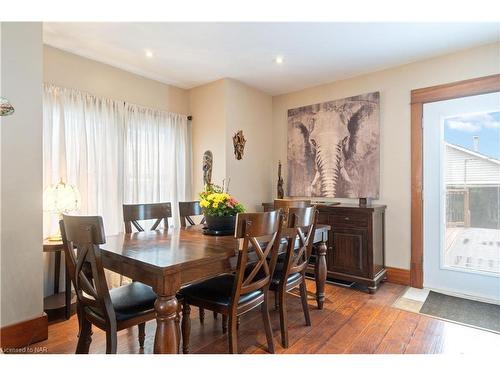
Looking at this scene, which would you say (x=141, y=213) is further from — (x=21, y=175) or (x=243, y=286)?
(x=243, y=286)

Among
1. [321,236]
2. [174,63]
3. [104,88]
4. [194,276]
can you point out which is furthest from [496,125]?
[104,88]

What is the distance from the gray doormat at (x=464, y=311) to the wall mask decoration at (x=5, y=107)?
12.0ft

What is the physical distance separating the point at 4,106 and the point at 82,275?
4.19 ft

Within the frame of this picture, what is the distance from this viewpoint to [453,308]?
105 inches

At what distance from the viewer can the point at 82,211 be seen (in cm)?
296

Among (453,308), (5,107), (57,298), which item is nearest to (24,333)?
(57,298)

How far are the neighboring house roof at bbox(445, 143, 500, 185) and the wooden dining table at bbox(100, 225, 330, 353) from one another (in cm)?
254

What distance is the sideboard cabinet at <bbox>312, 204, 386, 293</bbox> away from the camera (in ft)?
10.2

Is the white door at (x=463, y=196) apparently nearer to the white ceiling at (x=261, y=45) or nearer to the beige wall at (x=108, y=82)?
the white ceiling at (x=261, y=45)

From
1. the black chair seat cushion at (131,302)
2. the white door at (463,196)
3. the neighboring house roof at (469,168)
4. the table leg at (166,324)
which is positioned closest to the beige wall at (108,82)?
the black chair seat cushion at (131,302)

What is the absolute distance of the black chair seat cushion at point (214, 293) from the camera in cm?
176

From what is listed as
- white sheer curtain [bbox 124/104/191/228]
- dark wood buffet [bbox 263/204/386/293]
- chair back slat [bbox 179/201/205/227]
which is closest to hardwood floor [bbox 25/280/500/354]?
dark wood buffet [bbox 263/204/386/293]

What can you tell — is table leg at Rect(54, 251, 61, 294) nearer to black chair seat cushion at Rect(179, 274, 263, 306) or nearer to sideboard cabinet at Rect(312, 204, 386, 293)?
black chair seat cushion at Rect(179, 274, 263, 306)
